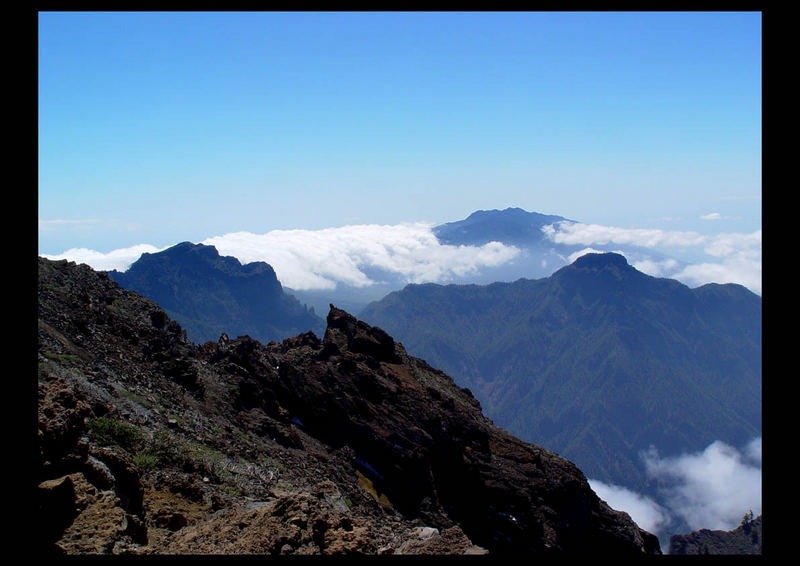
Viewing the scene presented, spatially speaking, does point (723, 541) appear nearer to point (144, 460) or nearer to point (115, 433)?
point (144, 460)

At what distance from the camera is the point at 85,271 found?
159 feet

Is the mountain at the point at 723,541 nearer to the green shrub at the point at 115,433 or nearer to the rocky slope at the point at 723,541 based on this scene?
the rocky slope at the point at 723,541

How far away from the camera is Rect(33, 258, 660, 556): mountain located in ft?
39.8

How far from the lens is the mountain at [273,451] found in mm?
12125

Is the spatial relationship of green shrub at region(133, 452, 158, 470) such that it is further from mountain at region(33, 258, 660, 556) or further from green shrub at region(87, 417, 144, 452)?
green shrub at region(87, 417, 144, 452)

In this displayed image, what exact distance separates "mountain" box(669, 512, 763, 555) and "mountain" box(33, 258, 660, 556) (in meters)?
100

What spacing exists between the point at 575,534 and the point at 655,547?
1324 centimetres

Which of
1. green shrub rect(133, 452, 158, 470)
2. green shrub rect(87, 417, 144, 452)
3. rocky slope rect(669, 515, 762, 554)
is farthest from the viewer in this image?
rocky slope rect(669, 515, 762, 554)

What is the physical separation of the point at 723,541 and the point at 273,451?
477 ft

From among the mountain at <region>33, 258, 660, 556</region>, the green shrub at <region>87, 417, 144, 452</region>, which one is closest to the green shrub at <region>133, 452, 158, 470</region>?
the mountain at <region>33, 258, 660, 556</region>
